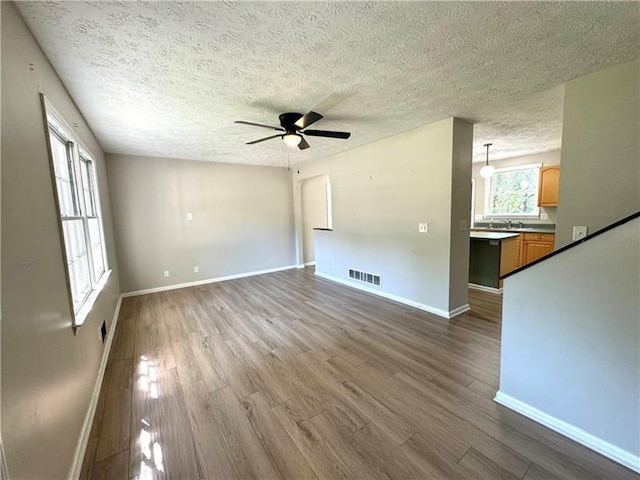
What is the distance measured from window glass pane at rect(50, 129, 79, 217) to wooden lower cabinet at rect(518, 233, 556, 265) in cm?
663

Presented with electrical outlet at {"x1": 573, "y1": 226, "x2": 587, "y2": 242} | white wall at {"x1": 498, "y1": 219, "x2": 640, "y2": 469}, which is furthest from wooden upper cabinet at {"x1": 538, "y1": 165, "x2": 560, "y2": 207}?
white wall at {"x1": 498, "y1": 219, "x2": 640, "y2": 469}

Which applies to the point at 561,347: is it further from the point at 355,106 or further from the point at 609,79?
the point at 355,106

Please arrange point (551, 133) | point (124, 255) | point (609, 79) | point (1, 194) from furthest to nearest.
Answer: point (124, 255) → point (551, 133) → point (609, 79) → point (1, 194)

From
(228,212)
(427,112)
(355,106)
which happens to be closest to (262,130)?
(355,106)

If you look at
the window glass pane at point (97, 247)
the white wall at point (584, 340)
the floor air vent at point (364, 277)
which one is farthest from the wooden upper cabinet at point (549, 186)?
the window glass pane at point (97, 247)

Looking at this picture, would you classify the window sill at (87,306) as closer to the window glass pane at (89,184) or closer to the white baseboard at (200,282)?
the window glass pane at (89,184)

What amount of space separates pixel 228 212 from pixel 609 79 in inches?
215

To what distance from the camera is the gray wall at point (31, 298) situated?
95 centimetres

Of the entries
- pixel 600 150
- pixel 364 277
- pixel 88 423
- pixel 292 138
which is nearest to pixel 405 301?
pixel 364 277

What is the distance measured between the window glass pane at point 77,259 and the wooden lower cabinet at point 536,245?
6504 millimetres

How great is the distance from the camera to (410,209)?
137 inches

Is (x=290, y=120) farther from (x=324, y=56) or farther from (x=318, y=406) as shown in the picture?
(x=318, y=406)

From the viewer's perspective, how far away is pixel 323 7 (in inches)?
51.4

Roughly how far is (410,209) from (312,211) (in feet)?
12.8
